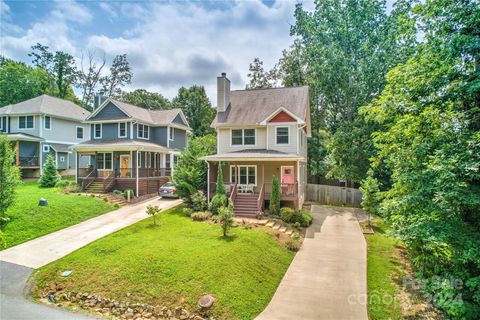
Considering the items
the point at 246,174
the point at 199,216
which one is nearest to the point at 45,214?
the point at 199,216

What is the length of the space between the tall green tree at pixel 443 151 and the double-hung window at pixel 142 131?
21.9m

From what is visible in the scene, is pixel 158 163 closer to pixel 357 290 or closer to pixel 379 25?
pixel 357 290

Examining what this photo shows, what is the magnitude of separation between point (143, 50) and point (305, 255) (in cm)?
1451

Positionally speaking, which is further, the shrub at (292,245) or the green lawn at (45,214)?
the green lawn at (45,214)

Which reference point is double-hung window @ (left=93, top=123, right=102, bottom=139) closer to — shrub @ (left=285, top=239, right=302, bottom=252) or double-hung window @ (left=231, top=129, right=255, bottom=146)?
double-hung window @ (left=231, top=129, right=255, bottom=146)

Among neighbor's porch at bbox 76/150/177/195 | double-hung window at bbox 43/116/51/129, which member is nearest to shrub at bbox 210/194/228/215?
neighbor's porch at bbox 76/150/177/195

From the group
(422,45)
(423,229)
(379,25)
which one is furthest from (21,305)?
(379,25)

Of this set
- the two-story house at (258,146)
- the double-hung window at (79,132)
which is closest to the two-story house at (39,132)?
the double-hung window at (79,132)

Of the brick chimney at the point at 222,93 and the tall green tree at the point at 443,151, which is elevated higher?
the brick chimney at the point at 222,93

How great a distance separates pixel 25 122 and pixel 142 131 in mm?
13091

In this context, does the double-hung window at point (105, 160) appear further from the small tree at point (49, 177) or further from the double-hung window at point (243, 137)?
the double-hung window at point (243, 137)

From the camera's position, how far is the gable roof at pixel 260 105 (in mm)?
21047

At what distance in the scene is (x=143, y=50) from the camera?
15.9 meters

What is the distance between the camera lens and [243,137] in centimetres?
2128
